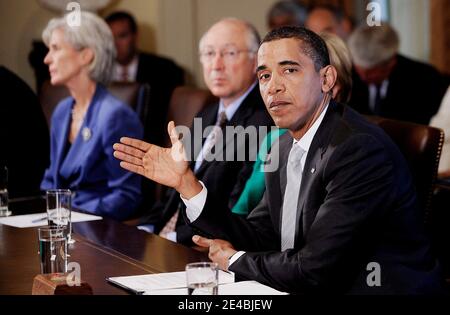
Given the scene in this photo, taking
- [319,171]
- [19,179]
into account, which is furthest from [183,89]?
[319,171]

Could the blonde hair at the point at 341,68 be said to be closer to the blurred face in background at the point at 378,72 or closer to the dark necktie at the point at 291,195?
the dark necktie at the point at 291,195

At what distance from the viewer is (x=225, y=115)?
344 cm

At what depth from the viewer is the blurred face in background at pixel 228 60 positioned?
3.45 m

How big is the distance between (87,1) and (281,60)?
485 centimetres

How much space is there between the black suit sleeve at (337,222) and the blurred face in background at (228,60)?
133 centimetres

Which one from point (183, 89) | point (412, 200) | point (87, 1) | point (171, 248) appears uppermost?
point (87, 1)

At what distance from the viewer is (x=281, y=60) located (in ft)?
7.42

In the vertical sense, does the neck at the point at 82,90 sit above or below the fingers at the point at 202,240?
above

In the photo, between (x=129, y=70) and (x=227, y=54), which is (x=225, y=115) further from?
(x=129, y=70)

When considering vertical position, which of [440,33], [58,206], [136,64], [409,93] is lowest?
[58,206]

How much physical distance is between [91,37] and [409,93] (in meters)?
2.35

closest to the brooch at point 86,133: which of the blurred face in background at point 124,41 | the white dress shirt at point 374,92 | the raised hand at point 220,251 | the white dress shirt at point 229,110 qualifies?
the white dress shirt at point 229,110

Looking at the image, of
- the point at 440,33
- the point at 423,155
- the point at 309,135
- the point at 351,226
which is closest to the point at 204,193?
the point at 309,135

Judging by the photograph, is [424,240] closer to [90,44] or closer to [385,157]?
Result: [385,157]
